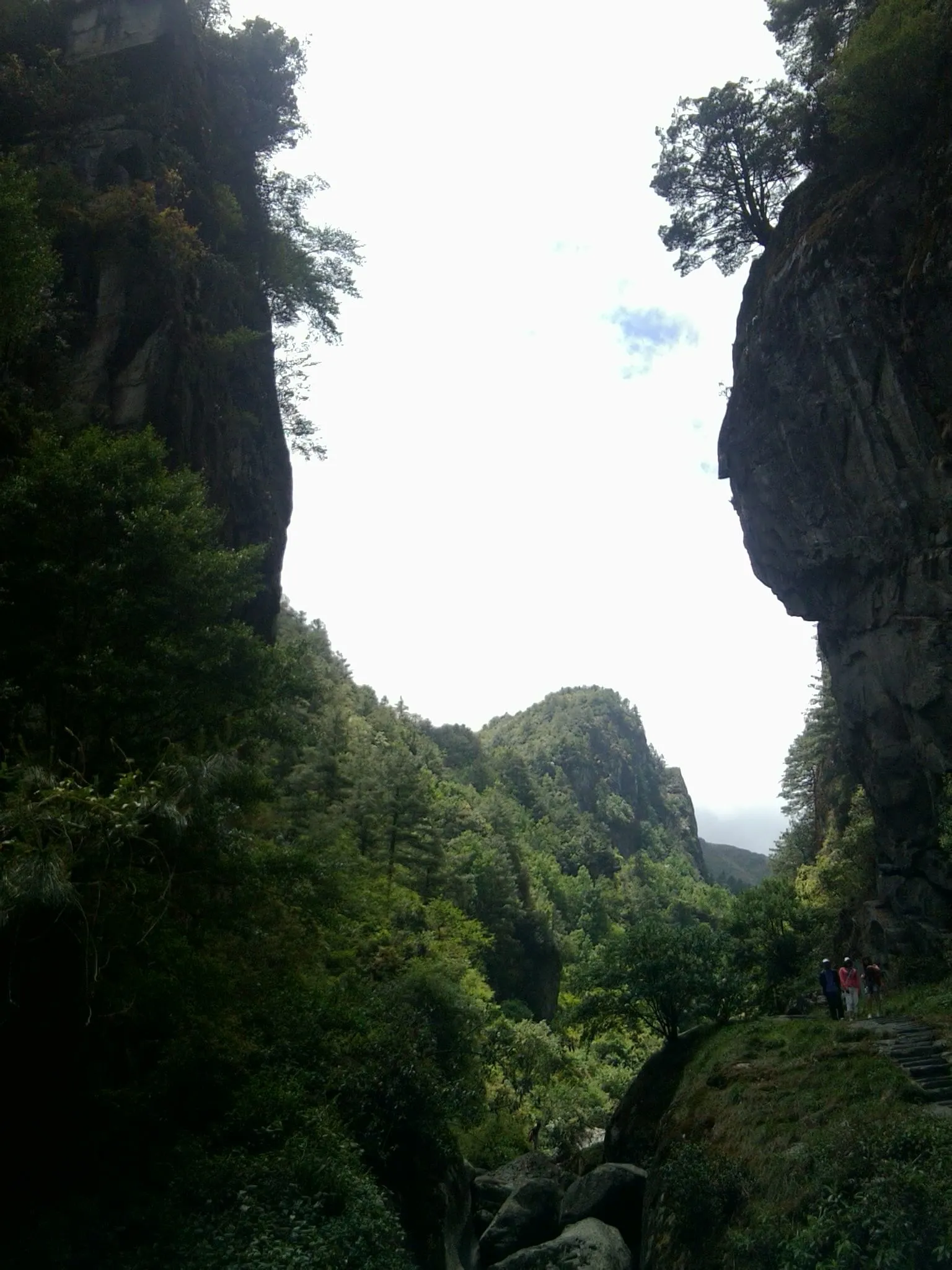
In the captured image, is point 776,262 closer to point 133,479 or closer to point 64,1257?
point 133,479

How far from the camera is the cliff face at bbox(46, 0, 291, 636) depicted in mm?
17578

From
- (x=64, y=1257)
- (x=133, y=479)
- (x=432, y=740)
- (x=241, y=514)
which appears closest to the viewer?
(x=64, y=1257)

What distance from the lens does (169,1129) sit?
35.3 ft

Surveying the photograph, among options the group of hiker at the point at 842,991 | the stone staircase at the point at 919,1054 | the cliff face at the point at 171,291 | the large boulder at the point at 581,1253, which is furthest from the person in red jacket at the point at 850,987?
the cliff face at the point at 171,291

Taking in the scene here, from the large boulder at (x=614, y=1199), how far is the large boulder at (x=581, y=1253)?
2.59 ft

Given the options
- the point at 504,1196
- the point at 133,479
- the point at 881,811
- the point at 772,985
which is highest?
the point at 133,479

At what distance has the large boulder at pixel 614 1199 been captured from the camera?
584 inches

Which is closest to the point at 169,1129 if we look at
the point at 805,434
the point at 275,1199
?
the point at 275,1199

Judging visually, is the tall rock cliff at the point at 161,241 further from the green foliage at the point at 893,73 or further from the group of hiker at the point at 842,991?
the green foliage at the point at 893,73

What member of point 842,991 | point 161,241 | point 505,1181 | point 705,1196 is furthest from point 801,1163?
point 161,241

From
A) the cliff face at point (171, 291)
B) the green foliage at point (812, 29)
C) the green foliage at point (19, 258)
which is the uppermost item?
the green foliage at point (812, 29)

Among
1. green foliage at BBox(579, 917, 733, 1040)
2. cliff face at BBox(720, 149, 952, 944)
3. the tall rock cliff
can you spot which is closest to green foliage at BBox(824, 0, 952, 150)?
cliff face at BBox(720, 149, 952, 944)

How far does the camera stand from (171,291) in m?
19.0

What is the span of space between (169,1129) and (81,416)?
1235cm
